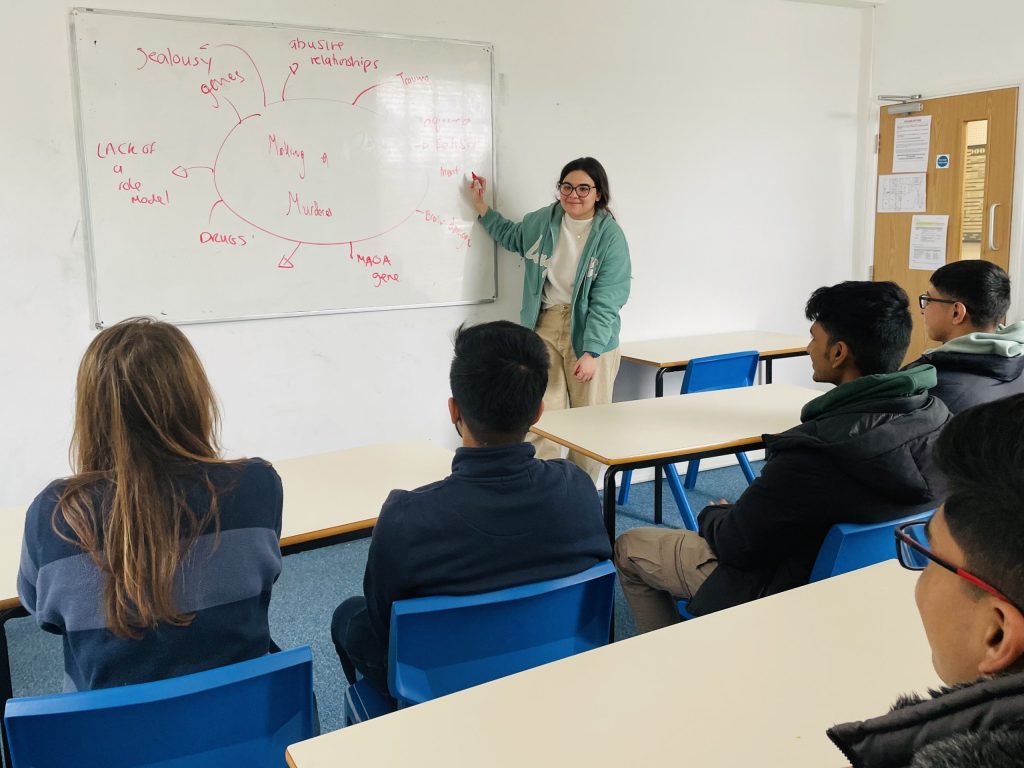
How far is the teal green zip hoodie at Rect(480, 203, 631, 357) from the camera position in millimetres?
3861

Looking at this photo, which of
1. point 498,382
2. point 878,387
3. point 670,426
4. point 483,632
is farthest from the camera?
point 670,426

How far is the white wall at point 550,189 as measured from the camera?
10.2ft

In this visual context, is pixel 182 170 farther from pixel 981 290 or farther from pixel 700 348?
pixel 981 290

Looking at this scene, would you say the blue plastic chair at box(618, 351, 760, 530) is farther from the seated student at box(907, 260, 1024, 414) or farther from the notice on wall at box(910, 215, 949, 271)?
the notice on wall at box(910, 215, 949, 271)

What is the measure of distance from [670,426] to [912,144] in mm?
3085

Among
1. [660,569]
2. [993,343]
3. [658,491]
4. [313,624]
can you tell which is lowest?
[313,624]

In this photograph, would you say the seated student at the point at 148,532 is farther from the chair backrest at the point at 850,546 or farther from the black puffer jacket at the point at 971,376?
the black puffer jacket at the point at 971,376

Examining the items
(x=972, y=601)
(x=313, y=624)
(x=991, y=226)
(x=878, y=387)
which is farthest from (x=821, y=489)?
(x=991, y=226)

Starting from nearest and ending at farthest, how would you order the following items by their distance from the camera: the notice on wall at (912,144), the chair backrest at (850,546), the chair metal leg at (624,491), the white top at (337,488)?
the chair backrest at (850,546) → the white top at (337,488) → the chair metal leg at (624,491) → the notice on wall at (912,144)

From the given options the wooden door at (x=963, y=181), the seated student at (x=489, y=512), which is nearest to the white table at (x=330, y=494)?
the seated student at (x=489, y=512)

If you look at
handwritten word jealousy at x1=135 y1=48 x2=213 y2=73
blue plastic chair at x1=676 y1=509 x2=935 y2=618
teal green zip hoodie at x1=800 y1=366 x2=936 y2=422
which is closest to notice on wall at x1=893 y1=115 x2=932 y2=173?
teal green zip hoodie at x1=800 y1=366 x2=936 y2=422

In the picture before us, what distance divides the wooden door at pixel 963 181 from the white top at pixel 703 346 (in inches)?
29.9

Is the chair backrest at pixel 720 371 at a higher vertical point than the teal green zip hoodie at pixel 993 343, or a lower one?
lower

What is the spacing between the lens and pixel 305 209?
139 inches
